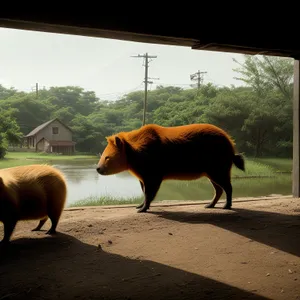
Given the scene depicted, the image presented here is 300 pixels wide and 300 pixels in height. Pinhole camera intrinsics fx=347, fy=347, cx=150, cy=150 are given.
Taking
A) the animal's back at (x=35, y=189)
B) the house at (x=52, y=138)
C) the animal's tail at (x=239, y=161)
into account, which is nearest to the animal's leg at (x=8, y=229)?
the animal's back at (x=35, y=189)

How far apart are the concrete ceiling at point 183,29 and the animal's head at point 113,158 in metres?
1.31

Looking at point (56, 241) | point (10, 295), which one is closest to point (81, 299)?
point (10, 295)

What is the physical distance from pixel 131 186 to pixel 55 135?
Result: 52.7 inches

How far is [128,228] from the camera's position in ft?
12.3

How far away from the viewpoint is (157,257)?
9.49 ft

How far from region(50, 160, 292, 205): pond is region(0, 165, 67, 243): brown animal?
69 cm

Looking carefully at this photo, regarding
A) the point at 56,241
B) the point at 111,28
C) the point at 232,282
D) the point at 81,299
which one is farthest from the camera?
the point at 111,28

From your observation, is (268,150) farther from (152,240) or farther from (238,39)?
(152,240)

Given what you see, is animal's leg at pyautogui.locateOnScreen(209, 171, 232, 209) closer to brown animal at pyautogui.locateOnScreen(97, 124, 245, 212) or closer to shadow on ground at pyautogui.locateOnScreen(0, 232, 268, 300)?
brown animal at pyautogui.locateOnScreen(97, 124, 245, 212)

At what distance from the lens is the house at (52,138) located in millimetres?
4807

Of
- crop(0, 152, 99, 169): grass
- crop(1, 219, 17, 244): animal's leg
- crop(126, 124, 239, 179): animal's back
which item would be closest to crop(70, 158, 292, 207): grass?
crop(0, 152, 99, 169): grass

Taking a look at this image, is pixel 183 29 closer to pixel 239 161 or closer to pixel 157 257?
pixel 239 161

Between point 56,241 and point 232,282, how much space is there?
1703mm

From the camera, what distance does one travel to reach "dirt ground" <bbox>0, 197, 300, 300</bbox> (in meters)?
2.24
